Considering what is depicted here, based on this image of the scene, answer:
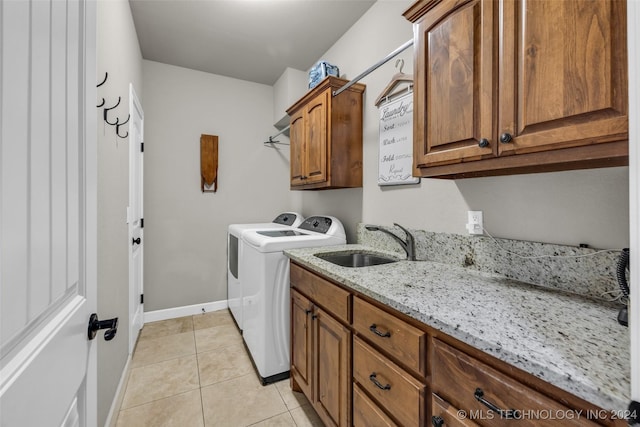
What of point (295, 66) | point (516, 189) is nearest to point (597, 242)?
point (516, 189)

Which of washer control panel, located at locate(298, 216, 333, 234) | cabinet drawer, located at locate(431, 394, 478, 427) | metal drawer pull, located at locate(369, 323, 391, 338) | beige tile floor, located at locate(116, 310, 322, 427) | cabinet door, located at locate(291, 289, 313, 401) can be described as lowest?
beige tile floor, located at locate(116, 310, 322, 427)

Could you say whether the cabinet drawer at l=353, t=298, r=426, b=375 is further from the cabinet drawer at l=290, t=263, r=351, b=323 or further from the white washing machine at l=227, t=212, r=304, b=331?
the white washing machine at l=227, t=212, r=304, b=331

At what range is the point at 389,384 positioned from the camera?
0.96 meters

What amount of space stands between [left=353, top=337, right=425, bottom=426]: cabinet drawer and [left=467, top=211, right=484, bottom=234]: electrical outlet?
0.74 m

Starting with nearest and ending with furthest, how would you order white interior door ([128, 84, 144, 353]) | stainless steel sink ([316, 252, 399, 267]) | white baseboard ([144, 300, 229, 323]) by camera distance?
stainless steel sink ([316, 252, 399, 267]) < white interior door ([128, 84, 144, 353]) < white baseboard ([144, 300, 229, 323])

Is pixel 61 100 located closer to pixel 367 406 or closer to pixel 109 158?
pixel 109 158

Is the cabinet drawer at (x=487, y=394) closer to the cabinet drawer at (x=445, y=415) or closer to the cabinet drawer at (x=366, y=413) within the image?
the cabinet drawer at (x=445, y=415)

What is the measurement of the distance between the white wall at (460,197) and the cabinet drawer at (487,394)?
0.67m

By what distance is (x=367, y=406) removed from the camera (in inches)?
42.1

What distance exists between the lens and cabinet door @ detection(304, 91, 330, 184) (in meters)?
2.04

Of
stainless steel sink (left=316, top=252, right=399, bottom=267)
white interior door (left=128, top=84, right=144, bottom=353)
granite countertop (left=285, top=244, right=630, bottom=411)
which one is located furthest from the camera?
white interior door (left=128, top=84, right=144, bottom=353)

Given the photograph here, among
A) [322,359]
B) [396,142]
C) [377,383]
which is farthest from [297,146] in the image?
[377,383]

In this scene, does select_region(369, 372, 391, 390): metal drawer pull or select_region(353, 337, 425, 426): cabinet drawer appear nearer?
select_region(353, 337, 425, 426): cabinet drawer

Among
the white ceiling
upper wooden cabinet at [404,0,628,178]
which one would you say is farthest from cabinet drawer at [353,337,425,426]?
the white ceiling
